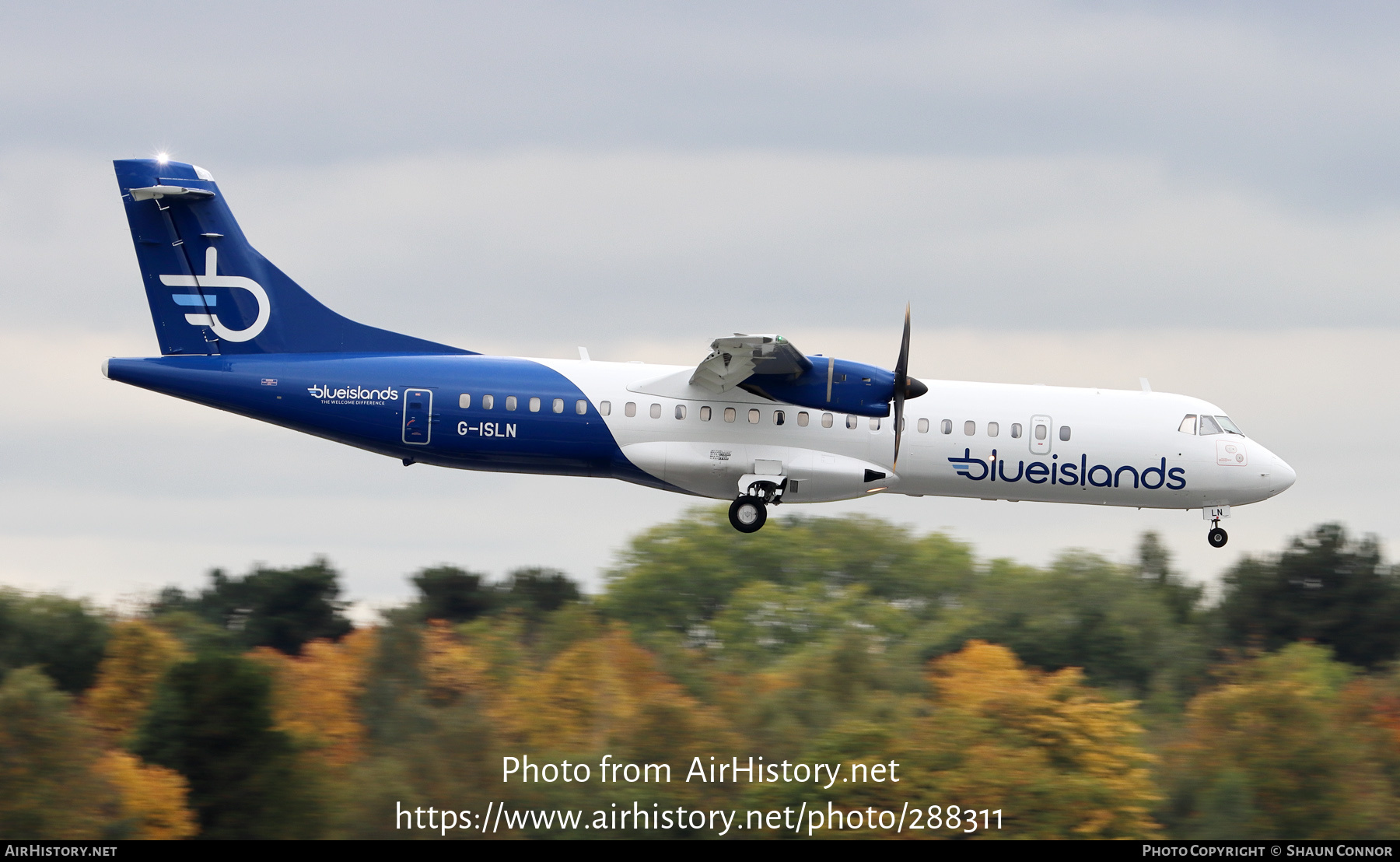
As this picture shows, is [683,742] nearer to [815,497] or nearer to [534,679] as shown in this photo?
[534,679]

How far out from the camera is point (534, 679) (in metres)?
54.9

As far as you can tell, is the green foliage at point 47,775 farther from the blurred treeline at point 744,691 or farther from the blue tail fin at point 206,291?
the blue tail fin at point 206,291

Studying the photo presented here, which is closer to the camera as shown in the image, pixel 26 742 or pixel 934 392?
pixel 934 392

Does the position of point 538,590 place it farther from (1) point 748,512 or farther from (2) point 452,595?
(1) point 748,512

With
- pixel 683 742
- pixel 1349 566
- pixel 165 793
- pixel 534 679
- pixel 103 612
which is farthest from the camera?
pixel 1349 566

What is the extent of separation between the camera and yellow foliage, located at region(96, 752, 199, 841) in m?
42.4

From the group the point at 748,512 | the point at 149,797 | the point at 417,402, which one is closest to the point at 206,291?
the point at 417,402

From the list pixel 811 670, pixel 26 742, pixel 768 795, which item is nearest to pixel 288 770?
pixel 26 742

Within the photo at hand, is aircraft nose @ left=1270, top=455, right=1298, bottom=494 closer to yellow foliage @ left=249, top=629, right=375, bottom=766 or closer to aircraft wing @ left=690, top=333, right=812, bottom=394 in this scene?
aircraft wing @ left=690, top=333, right=812, bottom=394

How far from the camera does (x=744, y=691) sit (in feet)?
181

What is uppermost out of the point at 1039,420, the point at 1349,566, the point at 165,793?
the point at 1039,420

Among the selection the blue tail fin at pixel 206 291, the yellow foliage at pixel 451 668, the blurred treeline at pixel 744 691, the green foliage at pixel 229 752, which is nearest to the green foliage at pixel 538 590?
the blurred treeline at pixel 744 691

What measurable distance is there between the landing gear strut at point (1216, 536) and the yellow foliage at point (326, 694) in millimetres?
29990
